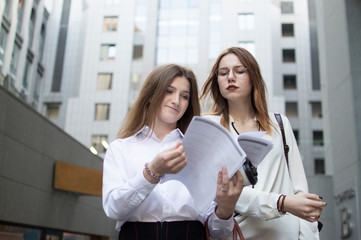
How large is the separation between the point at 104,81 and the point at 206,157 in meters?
25.0

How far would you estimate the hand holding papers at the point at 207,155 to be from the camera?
5.29 feet

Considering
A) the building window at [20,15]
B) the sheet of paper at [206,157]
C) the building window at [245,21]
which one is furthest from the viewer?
the building window at [245,21]

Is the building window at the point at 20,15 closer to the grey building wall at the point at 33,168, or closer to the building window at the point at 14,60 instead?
the building window at the point at 14,60

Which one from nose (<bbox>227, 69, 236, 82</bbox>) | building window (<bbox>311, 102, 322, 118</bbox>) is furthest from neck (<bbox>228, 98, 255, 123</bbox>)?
building window (<bbox>311, 102, 322, 118</bbox>)

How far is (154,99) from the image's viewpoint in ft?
7.18

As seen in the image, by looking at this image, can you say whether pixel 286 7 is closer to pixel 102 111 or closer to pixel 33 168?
pixel 102 111

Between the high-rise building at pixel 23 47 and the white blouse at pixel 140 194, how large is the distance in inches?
238

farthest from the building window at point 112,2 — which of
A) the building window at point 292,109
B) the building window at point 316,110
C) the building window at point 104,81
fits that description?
the building window at point 316,110

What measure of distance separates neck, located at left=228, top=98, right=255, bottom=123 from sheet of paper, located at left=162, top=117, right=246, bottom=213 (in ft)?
2.24

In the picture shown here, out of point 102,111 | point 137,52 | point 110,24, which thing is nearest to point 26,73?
point 102,111

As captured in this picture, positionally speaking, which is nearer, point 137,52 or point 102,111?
point 102,111

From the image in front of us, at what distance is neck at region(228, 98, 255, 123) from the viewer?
2.41m

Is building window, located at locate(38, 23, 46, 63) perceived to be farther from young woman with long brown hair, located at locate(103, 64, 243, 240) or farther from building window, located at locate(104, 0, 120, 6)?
building window, located at locate(104, 0, 120, 6)

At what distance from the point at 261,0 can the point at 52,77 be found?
13621mm
